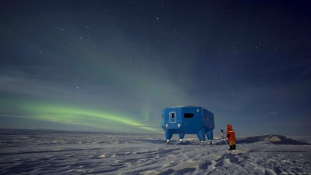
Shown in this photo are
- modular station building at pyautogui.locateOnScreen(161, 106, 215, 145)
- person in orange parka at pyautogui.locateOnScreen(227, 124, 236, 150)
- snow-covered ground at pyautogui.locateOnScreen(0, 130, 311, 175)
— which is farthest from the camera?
modular station building at pyautogui.locateOnScreen(161, 106, 215, 145)

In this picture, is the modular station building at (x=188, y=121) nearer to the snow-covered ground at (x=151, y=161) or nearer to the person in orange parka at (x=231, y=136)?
the person in orange parka at (x=231, y=136)

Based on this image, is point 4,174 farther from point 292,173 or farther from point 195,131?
point 195,131

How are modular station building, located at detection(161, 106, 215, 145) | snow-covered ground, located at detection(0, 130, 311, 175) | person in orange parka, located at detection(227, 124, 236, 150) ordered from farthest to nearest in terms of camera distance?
1. modular station building, located at detection(161, 106, 215, 145)
2. person in orange parka, located at detection(227, 124, 236, 150)
3. snow-covered ground, located at detection(0, 130, 311, 175)

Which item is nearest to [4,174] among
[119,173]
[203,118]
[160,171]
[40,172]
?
[40,172]

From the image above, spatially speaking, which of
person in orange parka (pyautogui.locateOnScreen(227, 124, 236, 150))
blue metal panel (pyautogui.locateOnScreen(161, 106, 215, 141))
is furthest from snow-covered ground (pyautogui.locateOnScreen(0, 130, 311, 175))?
blue metal panel (pyautogui.locateOnScreen(161, 106, 215, 141))

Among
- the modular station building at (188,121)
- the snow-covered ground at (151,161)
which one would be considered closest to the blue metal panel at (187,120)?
the modular station building at (188,121)

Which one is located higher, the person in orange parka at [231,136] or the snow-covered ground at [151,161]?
the person in orange parka at [231,136]

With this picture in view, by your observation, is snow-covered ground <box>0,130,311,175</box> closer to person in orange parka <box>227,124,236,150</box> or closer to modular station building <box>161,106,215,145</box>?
person in orange parka <box>227,124,236,150</box>

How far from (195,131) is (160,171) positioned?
10623mm

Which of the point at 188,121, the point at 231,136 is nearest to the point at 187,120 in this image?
the point at 188,121

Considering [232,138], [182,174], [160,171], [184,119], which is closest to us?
[182,174]

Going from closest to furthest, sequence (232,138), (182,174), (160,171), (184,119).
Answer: (182,174) < (160,171) < (232,138) < (184,119)

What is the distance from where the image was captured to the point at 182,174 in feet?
13.5

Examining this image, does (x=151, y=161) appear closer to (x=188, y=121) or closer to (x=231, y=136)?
(x=231, y=136)
